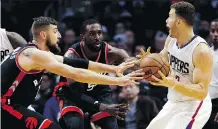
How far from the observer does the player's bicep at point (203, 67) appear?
5.61 meters

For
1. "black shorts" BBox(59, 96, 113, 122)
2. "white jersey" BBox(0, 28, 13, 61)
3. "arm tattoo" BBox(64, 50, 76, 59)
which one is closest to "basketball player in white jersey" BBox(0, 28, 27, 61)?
"white jersey" BBox(0, 28, 13, 61)

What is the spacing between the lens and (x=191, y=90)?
5527 mm

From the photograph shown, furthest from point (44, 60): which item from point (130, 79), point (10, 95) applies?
point (130, 79)

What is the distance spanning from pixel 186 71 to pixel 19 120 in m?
1.92

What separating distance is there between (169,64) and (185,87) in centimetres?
54

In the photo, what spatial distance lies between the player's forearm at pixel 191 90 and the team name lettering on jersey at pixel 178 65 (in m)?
0.38

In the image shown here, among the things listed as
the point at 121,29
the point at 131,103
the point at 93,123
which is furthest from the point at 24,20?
the point at 93,123

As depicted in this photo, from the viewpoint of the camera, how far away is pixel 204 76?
561 cm

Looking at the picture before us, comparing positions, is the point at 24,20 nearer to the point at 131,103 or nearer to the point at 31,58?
the point at 131,103

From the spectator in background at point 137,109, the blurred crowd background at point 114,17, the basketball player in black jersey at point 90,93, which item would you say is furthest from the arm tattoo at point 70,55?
the blurred crowd background at point 114,17

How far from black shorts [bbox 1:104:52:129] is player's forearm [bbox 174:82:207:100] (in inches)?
57.2

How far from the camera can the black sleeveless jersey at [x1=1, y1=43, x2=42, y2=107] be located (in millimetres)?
5762

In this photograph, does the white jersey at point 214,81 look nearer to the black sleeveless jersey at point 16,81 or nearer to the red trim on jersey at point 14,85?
the black sleeveless jersey at point 16,81

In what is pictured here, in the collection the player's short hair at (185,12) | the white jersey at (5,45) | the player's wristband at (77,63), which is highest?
the player's short hair at (185,12)
